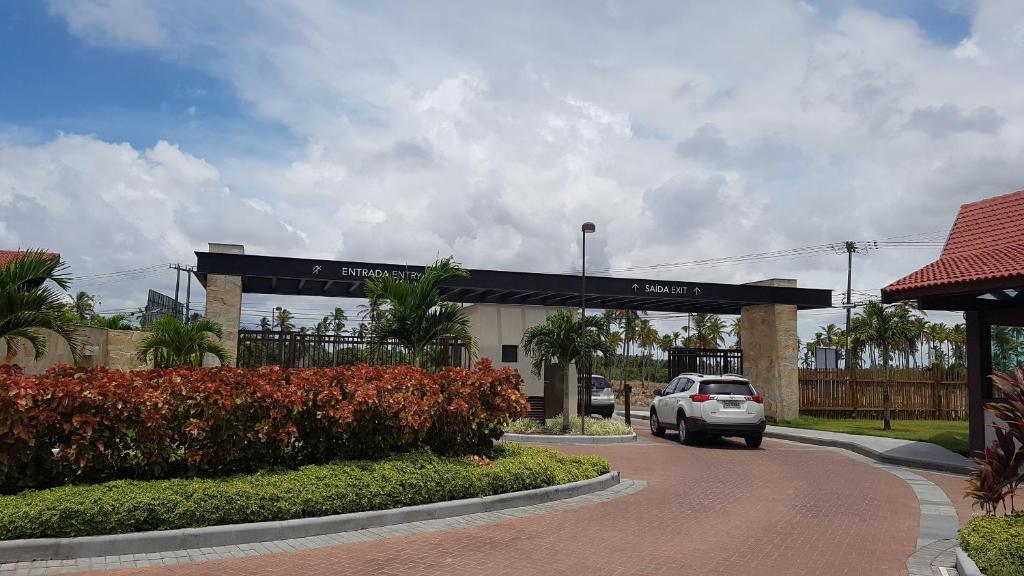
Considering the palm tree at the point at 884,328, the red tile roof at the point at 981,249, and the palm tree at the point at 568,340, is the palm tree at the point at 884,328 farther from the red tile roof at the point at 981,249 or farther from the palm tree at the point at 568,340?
the palm tree at the point at 568,340

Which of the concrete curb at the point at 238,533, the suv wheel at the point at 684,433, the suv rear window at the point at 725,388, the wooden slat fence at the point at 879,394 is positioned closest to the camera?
the concrete curb at the point at 238,533

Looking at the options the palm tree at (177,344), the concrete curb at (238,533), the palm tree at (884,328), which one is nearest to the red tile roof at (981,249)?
the palm tree at (884,328)

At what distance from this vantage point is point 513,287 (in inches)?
835

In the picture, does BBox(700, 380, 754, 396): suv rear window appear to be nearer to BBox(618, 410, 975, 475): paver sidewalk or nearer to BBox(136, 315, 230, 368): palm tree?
BBox(618, 410, 975, 475): paver sidewalk

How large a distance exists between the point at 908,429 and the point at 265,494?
71.9 feet

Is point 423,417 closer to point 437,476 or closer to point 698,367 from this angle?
point 437,476

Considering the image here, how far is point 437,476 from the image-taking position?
914 cm

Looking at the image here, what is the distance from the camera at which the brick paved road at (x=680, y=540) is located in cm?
669

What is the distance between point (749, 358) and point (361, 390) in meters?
20.2

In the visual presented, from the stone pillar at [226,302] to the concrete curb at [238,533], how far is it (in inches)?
438

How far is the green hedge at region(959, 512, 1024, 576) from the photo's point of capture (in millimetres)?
6246

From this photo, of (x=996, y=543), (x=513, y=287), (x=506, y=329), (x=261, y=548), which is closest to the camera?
(x=996, y=543)

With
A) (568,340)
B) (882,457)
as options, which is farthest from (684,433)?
(882,457)

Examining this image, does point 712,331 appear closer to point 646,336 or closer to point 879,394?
point 646,336
